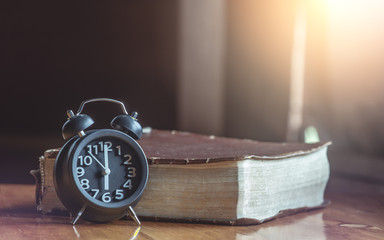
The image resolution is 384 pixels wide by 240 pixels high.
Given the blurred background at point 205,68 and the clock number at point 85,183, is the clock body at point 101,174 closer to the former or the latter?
the clock number at point 85,183

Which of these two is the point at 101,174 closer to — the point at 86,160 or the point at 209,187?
the point at 86,160

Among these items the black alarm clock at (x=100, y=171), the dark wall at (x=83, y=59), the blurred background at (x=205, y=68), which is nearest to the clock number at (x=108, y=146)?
the black alarm clock at (x=100, y=171)

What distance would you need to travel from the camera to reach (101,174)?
2.82 feet

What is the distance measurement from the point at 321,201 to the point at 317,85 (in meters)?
2.27

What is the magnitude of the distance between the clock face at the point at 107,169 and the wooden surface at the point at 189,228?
53 mm

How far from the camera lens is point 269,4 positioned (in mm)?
A: 3793

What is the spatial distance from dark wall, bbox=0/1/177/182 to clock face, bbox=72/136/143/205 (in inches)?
138

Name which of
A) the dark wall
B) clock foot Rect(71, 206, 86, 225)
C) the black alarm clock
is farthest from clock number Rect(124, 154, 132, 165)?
the dark wall

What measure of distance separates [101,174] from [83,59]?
3.81 meters

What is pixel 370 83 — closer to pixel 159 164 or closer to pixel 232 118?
pixel 232 118

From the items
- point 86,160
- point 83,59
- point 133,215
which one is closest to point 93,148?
point 86,160

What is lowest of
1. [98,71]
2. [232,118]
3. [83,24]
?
[232,118]

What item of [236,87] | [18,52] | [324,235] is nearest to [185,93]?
[236,87]

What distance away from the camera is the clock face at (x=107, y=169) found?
2.77ft
